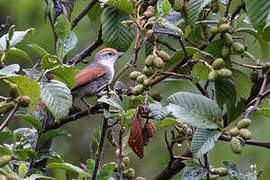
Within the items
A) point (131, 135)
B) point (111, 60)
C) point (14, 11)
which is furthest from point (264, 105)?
point (14, 11)

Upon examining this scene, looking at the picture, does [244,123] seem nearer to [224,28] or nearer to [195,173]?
[195,173]

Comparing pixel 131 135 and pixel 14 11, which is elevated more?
pixel 131 135

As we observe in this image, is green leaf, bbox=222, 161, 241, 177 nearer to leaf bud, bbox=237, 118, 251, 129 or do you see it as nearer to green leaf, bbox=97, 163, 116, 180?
leaf bud, bbox=237, 118, 251, 129

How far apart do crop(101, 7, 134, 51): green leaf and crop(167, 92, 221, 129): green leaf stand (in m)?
0.89

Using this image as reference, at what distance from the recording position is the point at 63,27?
2457 mm

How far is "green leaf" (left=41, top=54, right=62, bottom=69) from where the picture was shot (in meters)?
1.99

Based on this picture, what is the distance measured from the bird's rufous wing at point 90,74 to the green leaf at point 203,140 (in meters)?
2.77

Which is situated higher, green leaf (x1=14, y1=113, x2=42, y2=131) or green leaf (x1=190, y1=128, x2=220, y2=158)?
green leaf (x1=190, y1=128, x2=220, y2=158)

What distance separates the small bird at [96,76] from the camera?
473 centimetres

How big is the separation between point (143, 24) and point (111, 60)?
2.82 m

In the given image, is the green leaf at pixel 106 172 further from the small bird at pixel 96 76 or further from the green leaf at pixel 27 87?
the small bird at pixel 96 76

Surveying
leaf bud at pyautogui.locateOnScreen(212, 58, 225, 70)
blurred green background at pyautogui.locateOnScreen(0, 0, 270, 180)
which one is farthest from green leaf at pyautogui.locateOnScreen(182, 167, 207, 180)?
blurred green background at pyautogui.locateOnScreen(0, 0, 270, 180)

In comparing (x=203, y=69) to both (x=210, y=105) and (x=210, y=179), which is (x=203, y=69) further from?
(x=210, y=179)

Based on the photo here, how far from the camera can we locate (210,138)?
1.99m
